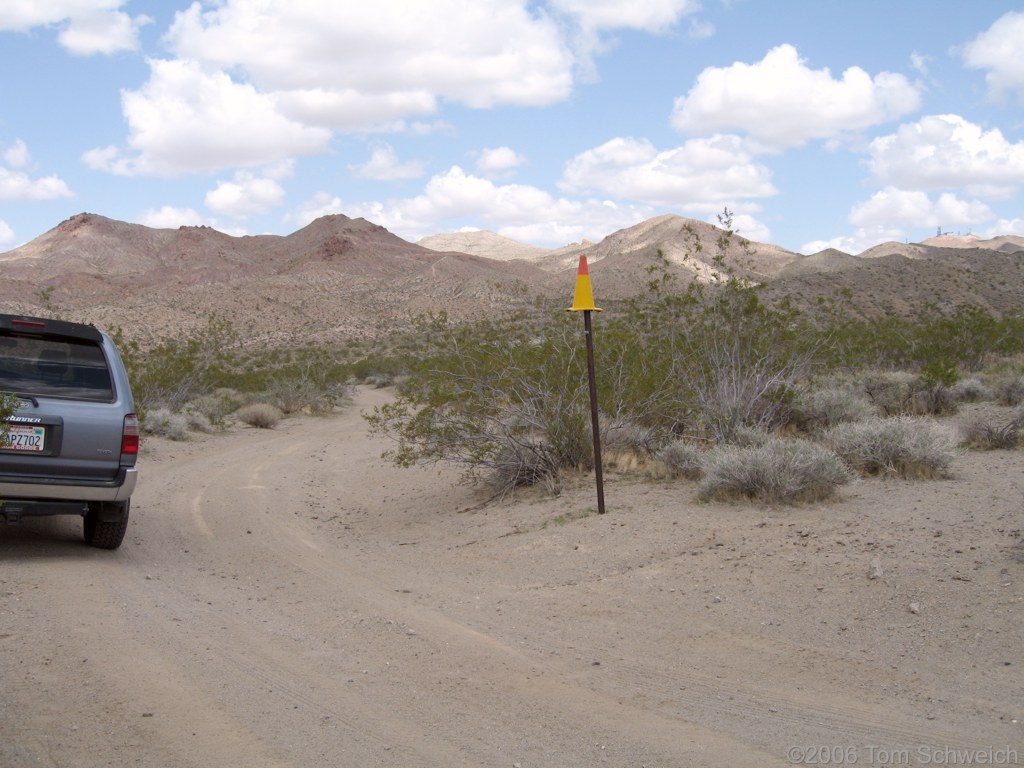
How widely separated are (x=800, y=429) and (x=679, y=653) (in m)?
8.98

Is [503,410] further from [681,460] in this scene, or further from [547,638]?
[547,638]

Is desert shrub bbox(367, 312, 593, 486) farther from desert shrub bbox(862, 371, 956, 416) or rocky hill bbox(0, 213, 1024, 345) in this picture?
rocky hill bbox(0, 213, 1024, 345)

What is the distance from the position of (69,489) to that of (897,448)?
848cm

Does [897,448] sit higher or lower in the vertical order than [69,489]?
lower

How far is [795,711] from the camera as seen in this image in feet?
16.4

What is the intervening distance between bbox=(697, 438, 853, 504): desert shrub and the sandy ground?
0.25 metres

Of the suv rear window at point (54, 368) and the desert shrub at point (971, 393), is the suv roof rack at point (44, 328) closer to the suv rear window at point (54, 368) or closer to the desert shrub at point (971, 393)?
the suv rear window at point (54, 368)

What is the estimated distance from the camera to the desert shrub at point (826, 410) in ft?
45.9

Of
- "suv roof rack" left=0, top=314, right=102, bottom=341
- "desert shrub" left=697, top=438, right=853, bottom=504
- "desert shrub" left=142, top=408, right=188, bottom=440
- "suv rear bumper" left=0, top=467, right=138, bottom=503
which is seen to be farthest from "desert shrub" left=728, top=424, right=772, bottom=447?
"desert shrub" left=142, top=408, right=188, bottom=440

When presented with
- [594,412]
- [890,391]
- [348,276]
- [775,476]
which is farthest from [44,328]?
[348,276]

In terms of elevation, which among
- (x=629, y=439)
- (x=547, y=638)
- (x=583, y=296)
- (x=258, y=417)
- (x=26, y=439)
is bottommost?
(x=547, y=638)

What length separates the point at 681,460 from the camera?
36.6 feet

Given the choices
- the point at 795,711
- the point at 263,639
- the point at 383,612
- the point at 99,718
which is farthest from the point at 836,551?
the point at 99,718

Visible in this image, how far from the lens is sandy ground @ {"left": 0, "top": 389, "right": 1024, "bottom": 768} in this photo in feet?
14.9
